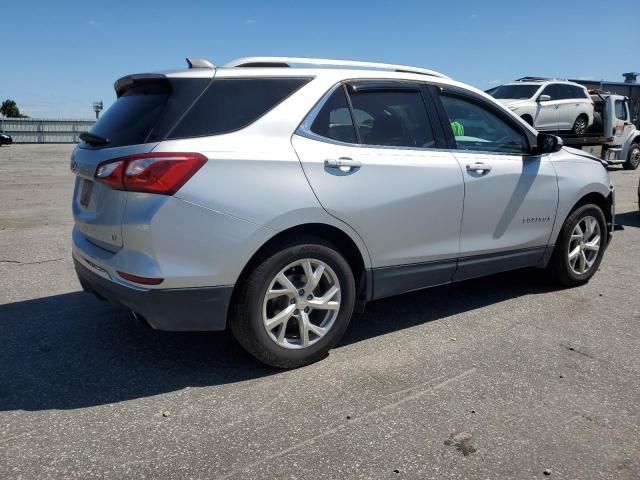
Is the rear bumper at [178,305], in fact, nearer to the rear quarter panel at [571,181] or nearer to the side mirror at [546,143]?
the side mirror at [546,143]

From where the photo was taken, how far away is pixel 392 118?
13.0 feet

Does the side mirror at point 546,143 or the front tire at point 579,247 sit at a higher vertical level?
the side mirror at point 546,143

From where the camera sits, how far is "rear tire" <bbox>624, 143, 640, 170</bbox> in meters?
19.6

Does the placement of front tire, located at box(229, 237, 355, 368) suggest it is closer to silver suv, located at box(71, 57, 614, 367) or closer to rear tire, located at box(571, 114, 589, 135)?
silver suv, located at box(71, 57, 614, 367)

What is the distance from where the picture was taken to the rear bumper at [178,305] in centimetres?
309

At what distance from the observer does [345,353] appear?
3.82 m

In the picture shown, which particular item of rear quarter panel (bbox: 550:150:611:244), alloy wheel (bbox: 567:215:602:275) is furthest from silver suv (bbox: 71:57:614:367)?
alloy wheel (bbox: 567:215:602:275)

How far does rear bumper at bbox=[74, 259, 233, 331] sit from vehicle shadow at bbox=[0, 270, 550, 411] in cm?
40

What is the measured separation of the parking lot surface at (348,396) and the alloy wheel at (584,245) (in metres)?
0.40

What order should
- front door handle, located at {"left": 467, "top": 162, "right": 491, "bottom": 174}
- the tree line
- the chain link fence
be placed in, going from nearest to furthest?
front door handle, located at {"left": 467, "top": 162, "right": 491, "bottom": 174} < the chain link fence < the tree line

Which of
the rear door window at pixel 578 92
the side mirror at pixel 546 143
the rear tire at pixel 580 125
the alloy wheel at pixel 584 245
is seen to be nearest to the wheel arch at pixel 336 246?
the side mirror at pixel 546 143

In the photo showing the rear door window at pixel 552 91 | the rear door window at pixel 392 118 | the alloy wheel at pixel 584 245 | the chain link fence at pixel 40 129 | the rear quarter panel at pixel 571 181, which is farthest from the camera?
the chain link fence at pixel 40 129

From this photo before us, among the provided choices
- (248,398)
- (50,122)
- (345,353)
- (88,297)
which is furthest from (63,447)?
(50,122)

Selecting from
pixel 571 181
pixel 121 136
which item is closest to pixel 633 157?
pixel 571 181
